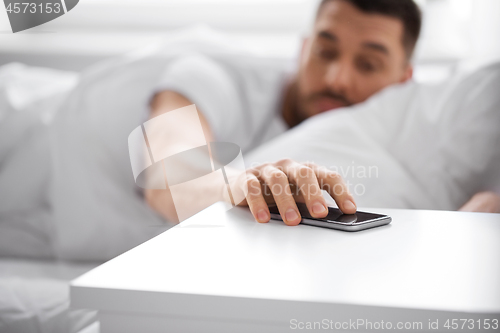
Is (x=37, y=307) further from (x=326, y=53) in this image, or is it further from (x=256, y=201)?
(x=326, y=53)

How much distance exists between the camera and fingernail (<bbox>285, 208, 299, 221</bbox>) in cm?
35

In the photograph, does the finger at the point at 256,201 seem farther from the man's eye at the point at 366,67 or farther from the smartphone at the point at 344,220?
the man's eye at the point at 366,67

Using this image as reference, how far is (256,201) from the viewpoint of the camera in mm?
377

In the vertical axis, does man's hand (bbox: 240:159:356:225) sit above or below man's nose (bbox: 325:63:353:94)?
above

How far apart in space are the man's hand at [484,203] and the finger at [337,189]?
1.02 ft

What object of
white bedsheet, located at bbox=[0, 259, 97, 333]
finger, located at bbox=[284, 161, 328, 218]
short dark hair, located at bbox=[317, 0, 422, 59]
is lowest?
white bedsheet, located at bbox=[0, 259, 97, 333]

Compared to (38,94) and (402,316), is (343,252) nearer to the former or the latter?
(402,316)

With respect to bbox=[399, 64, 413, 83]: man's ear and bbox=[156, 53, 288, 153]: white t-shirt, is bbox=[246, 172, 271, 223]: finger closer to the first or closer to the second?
bbox=[156, 53, 288, 153]: white t-shirt

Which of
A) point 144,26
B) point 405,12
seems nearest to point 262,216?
point 405,12

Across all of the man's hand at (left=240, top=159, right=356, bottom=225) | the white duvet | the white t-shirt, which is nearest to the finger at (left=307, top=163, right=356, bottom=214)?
the man's hand at (left=240, top=159, right=356, bottom=225)

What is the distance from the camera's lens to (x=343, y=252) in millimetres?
278

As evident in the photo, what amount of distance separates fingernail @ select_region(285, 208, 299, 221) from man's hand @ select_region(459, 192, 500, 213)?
1.20 feet

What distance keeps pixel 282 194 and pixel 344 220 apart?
58 mm

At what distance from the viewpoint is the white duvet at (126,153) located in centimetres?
67
